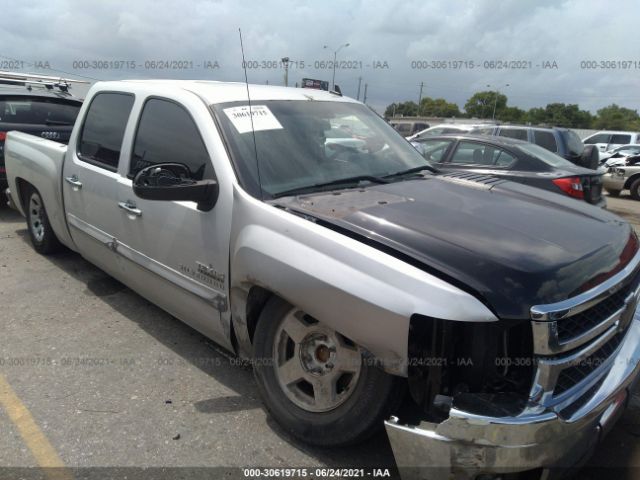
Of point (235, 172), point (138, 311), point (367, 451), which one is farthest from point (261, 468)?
point (138, 311)

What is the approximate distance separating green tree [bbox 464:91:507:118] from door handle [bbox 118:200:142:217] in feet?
313

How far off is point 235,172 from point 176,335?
162cm

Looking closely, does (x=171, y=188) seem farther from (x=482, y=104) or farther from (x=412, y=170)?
(x=482, y=104)

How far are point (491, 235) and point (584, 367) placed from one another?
0.67 m

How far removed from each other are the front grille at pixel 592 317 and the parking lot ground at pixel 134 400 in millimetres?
868

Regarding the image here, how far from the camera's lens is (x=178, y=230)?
3.10 m

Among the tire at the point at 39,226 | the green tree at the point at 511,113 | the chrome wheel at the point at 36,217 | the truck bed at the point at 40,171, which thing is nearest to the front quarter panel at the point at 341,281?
the truck bed at the point at 40,171

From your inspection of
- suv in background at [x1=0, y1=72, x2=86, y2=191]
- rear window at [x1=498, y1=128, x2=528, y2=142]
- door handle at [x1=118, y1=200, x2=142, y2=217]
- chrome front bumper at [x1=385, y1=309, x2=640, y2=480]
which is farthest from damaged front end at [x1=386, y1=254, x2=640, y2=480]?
rear window at [x1=498, y1=128, x2=528, y2=142]

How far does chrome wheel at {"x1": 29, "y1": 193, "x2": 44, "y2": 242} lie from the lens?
5.31 m

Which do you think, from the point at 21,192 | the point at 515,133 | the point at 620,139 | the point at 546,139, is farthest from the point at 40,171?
the point at 620,139

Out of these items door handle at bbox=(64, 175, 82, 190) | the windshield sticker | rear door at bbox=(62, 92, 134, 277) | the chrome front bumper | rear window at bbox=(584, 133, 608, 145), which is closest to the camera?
the chrome front bumper

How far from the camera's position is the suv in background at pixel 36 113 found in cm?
724

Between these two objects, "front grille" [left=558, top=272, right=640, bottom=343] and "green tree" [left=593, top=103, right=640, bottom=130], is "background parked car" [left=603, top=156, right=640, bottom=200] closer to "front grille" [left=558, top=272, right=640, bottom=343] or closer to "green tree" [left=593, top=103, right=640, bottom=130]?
"front grille" [left=558, top=272, right=640, bottom=343]

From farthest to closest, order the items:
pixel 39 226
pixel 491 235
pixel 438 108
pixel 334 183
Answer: pixel 438 108 → pixel 39 226 → pixel 334 183 → pixel 491 235
